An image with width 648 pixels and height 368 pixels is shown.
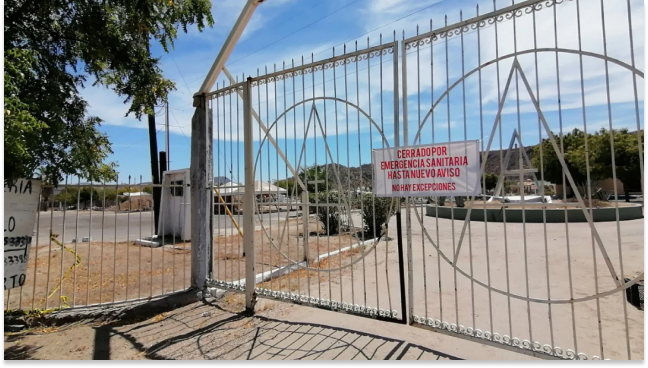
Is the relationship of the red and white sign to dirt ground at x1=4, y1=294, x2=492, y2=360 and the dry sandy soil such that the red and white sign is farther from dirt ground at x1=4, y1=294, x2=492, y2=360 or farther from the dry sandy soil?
dirt ground at x1=4, y1=294, x2=492, y2=360

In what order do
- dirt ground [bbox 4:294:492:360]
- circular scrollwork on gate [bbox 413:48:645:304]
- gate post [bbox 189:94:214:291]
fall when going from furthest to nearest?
gate post [bbox 189:94:214:291] < dirt ground [bbox 4:294:492:360] < circular scrollwork on gate [bbox 413:48:645:304]

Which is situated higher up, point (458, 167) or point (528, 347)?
point (458, 167)

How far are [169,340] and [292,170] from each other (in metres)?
2.30

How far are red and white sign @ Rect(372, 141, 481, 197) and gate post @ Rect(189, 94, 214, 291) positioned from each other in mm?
2858

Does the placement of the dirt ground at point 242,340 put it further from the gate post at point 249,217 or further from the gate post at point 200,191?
the gate post at point 200,191

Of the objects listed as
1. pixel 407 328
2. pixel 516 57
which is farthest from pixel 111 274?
pixel 516 57

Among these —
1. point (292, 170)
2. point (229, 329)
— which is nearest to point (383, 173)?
point (292, 170)

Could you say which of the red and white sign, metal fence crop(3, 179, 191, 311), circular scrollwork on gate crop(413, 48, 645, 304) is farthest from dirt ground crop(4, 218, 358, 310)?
circular scrollwork on gate crop(413, 48, 645, 304)

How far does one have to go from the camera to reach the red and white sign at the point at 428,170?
3043 millimetres

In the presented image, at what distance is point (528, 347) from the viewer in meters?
2.83

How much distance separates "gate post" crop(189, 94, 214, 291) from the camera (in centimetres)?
527

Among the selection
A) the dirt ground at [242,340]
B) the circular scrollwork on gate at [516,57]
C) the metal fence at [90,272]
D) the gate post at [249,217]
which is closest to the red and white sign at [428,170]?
the circular scrollwork on gate at [516,57]

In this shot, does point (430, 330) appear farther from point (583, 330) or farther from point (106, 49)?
point (106, 49)

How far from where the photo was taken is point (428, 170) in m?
3.26
